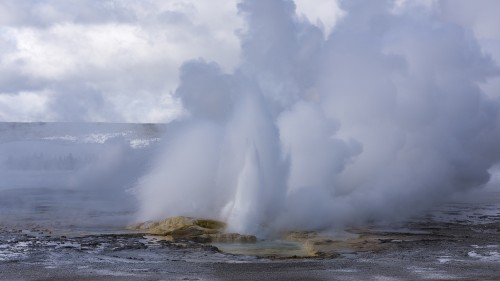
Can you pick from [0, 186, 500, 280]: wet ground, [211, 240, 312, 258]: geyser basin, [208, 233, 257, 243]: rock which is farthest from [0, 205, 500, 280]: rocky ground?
[208, 233, 257, 243]: rock

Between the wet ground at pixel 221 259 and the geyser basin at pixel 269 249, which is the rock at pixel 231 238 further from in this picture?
the wet ground at pixel 221 259

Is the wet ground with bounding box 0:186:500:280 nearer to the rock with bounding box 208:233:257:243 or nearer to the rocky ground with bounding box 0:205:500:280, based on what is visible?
the rocky ground with bounding box 0:205:500:280

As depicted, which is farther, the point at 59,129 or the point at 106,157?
the point at 59,129

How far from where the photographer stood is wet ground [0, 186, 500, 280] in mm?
14555

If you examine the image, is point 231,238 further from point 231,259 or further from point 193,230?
point 231,259

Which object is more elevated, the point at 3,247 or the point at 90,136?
the point at 90,136

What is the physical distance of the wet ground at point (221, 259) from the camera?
14.6 meters

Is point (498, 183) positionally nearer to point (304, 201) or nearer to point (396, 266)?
point (304, 201)

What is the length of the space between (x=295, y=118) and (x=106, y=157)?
4649 cm

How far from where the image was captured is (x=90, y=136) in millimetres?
109375

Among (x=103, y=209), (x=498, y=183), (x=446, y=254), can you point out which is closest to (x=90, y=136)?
(x=498, y=183)

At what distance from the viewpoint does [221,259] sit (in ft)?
55.4

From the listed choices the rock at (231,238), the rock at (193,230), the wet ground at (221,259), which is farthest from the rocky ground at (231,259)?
the rock at (231,238)

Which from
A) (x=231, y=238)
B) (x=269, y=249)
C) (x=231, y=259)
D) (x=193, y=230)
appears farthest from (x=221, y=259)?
(x=193, y=230)
